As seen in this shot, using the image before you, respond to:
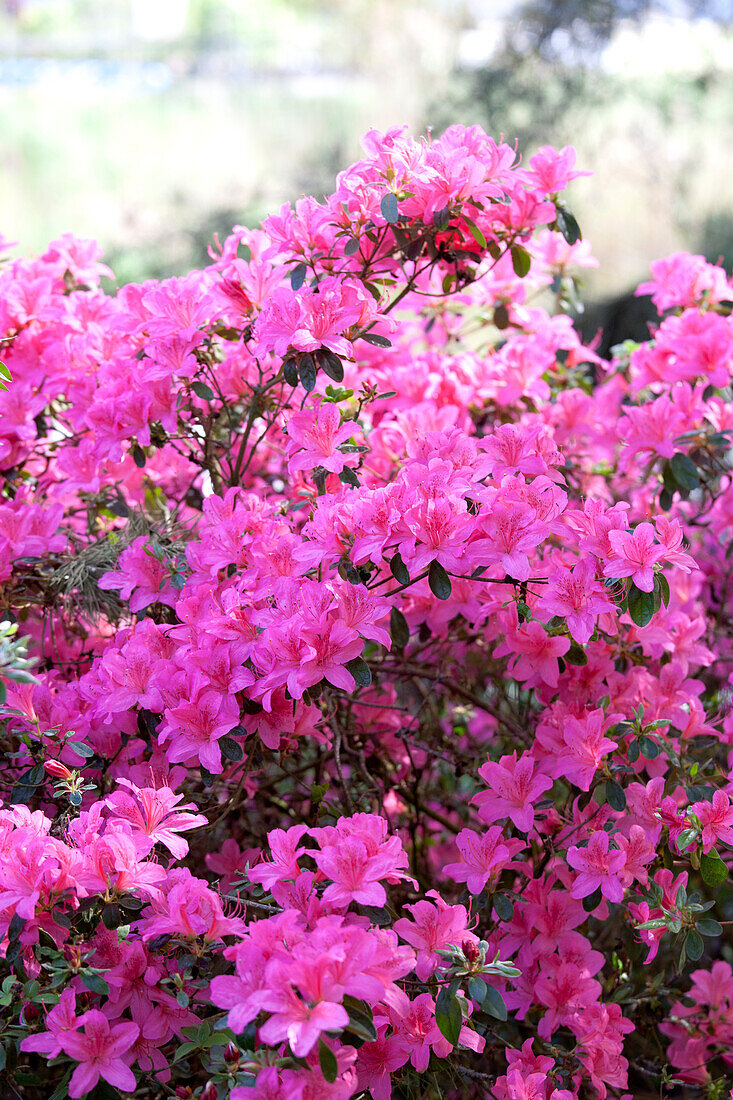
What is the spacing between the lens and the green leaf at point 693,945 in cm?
110

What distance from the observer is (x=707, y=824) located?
3.74 feet

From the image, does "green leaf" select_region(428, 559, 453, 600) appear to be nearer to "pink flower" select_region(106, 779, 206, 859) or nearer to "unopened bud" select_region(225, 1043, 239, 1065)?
"pink flower" select_region(106, 779, 206, 859)

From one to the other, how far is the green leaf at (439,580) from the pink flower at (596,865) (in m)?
0.32

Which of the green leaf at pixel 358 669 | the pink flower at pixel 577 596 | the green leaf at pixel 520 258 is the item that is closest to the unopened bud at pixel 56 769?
the green leaf at pixel 358 669

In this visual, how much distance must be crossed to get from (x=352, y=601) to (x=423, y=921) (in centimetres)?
33

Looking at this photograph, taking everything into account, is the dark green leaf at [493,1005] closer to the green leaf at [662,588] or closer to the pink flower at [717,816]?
Result: the pink flower at [717,816]

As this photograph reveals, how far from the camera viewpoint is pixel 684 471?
4.85ft

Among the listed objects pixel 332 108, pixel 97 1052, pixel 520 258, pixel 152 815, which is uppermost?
pixel 332 108

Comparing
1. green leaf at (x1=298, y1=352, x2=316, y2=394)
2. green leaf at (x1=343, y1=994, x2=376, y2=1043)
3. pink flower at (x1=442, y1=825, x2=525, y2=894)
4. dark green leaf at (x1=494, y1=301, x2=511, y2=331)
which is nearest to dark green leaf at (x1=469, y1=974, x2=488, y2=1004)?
green leaf at (x1=343, y1=994, x2=376, y2=1043)

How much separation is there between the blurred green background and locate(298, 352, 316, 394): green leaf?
15.1 feet

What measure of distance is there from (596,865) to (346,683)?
356 mm

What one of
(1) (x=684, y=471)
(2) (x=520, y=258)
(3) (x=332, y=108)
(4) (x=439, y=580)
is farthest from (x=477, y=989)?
(3) (x=332, y=108)

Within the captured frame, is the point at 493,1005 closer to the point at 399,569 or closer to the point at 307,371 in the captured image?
the point at 399,569

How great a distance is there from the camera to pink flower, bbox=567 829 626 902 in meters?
1.10
